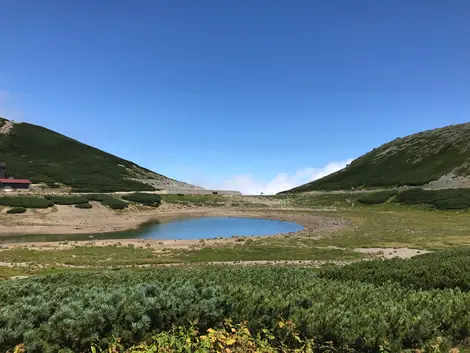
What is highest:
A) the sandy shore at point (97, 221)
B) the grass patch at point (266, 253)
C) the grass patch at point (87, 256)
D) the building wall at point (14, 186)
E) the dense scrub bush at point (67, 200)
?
the building wall at point (14, 186)

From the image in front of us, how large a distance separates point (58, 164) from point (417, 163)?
15097cm

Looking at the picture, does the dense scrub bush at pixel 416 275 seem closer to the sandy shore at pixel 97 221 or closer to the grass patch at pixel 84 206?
the sandy shore at pixel 97 221

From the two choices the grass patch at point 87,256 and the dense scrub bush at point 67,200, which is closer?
the grass patch at point 87,256

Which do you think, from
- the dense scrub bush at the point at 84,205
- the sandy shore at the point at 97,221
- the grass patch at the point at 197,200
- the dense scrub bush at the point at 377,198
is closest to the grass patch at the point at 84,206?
the dense scrub bush at the point at 84,205

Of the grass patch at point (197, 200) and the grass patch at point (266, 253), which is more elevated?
the grass patch at point (197, 200)

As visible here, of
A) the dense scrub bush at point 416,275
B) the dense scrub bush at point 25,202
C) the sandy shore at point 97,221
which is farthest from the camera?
the dense scrub bush at point 25,202

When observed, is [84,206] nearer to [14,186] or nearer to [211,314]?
[14,186]

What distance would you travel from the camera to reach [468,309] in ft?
→ 31.8

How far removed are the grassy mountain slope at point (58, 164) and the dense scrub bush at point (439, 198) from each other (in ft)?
290

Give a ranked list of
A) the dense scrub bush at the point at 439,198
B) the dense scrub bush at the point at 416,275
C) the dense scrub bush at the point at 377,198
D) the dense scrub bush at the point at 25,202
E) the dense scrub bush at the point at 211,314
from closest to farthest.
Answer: the dense scrub bush at the point at 211,314, the dense scrub bush at the point at 416,275, the dense scrub bush at the point at 25,202, the dense scrub bush at the point at 439,198, the dense scrub bush at the point at 377,198

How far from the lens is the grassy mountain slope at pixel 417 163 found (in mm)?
126500

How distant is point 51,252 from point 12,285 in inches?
1203

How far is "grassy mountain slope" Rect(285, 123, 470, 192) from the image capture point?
126500mm

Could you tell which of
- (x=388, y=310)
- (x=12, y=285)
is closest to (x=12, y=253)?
(x=12, y=285)
